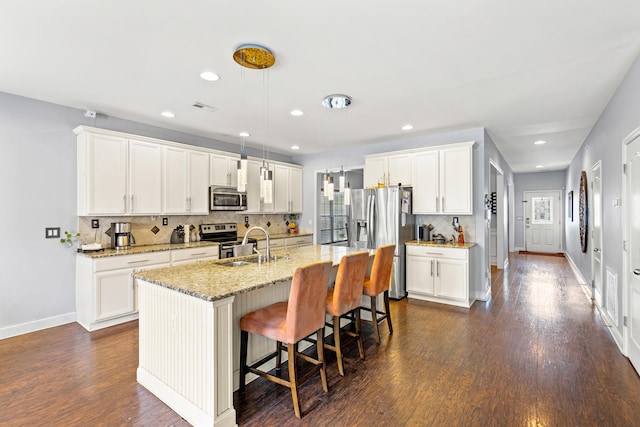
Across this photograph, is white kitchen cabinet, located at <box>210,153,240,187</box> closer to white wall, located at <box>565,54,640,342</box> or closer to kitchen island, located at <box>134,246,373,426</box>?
kitchen island, located at <box>134,246,373,426</box>

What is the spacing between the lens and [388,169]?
17.9 feet

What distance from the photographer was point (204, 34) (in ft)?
7.50

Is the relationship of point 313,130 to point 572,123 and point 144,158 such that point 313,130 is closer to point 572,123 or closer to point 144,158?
point 144,158

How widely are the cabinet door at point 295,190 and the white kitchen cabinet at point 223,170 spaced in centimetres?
147

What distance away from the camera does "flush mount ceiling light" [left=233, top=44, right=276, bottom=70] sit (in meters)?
2.45

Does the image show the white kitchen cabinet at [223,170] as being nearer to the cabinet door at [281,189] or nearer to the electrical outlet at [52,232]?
the cabinet door at [281,189]

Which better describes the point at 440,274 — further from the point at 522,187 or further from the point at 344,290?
the point at 522,187

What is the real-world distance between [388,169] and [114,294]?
4302mm

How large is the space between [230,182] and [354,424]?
4.23m

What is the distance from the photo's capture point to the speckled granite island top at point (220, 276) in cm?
202

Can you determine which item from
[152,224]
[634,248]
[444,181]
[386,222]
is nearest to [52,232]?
[152,224]

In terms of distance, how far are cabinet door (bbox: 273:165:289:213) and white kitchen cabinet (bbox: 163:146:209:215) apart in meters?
1.55

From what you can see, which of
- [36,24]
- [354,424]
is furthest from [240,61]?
[354,424]

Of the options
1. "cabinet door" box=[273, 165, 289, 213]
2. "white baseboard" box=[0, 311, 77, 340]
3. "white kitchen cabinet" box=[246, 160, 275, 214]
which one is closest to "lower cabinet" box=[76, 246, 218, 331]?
"white baseboard" box=[0, 311, 77, 340]
